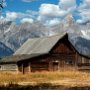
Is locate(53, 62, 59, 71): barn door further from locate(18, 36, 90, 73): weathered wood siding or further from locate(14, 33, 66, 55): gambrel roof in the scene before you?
locate(14, 33, 66, 55): gambrel roof

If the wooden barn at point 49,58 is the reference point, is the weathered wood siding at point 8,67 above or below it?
below

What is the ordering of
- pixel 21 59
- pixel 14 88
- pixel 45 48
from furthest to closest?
pixel 45 48
pixel 21 59
pixel 14 88

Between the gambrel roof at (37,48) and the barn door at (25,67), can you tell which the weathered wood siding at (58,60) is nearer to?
the barn door at (25,67)

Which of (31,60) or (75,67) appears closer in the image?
(31,60)

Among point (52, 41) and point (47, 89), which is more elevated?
point (52, 41)

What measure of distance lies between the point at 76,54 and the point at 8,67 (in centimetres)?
1404

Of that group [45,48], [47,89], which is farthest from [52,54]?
[47,89]

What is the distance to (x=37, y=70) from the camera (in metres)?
79.6

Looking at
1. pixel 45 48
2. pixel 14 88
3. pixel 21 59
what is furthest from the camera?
pixel 45 48

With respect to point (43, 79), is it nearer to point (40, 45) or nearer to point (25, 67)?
point (25, 67)

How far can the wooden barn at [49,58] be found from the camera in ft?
259

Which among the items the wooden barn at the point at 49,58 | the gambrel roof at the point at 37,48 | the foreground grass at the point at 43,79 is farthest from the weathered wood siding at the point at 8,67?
the foreground grass at the point at 43,79

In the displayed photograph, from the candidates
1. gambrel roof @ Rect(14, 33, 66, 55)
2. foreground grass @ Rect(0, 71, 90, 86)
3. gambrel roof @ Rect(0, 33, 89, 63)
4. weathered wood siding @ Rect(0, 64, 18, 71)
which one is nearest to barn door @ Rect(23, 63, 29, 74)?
gambrel roof @ Rect(0, 33, 89, 63)

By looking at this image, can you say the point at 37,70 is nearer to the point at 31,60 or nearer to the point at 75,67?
the point at 31,60
